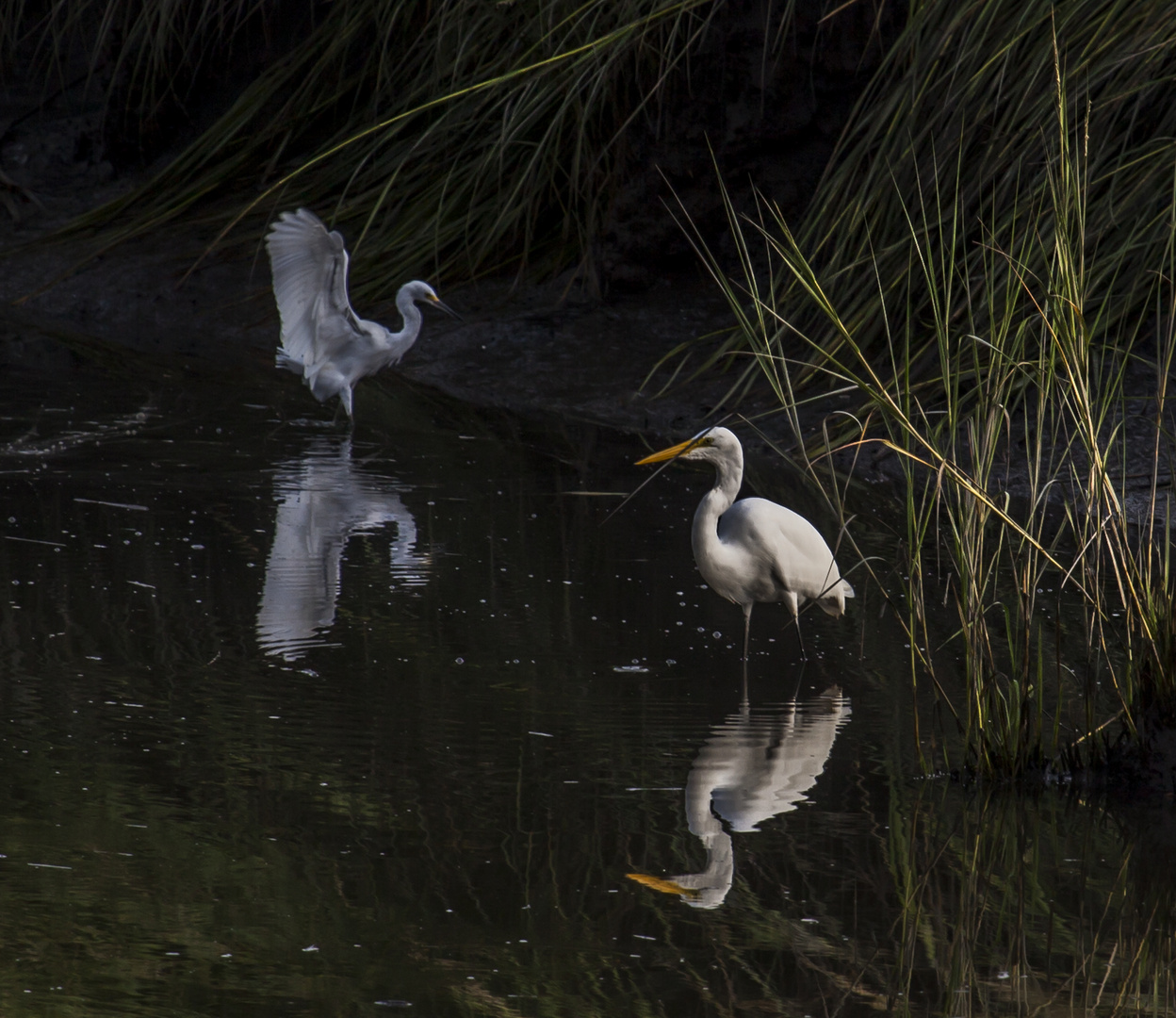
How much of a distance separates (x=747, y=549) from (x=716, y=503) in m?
0.15

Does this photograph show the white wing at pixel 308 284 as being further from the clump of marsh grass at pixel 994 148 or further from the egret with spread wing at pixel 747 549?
the egret with spread wing at pixel 747 549

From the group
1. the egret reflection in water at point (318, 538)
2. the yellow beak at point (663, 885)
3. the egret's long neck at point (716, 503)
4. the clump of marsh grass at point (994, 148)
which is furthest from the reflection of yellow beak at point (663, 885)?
the clump of marsh grass at point (994, 148)

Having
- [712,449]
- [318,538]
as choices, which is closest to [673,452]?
[712,449]

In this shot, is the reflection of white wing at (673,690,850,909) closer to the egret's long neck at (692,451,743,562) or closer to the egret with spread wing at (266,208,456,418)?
the egret's long neck at (692,451,743,562)

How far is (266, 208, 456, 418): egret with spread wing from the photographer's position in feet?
23.4

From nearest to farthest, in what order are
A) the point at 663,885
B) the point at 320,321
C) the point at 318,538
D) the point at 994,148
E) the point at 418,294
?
the point at 663,885
the point at 318,538
the point at 994,148
the point at 320,321
the point at 418,294

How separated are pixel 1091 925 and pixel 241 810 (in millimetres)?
1483

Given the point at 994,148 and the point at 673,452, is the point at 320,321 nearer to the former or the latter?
the point at 994,148

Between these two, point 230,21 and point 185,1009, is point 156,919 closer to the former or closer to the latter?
point 185,1009

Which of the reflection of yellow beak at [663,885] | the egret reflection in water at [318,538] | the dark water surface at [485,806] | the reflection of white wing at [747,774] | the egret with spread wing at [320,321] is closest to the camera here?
the dark water surface at [485,806]

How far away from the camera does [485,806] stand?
3.08m

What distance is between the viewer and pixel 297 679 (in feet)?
12.5

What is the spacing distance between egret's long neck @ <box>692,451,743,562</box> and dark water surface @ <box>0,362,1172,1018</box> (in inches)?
10.9

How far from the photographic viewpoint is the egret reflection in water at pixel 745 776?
280 cm
